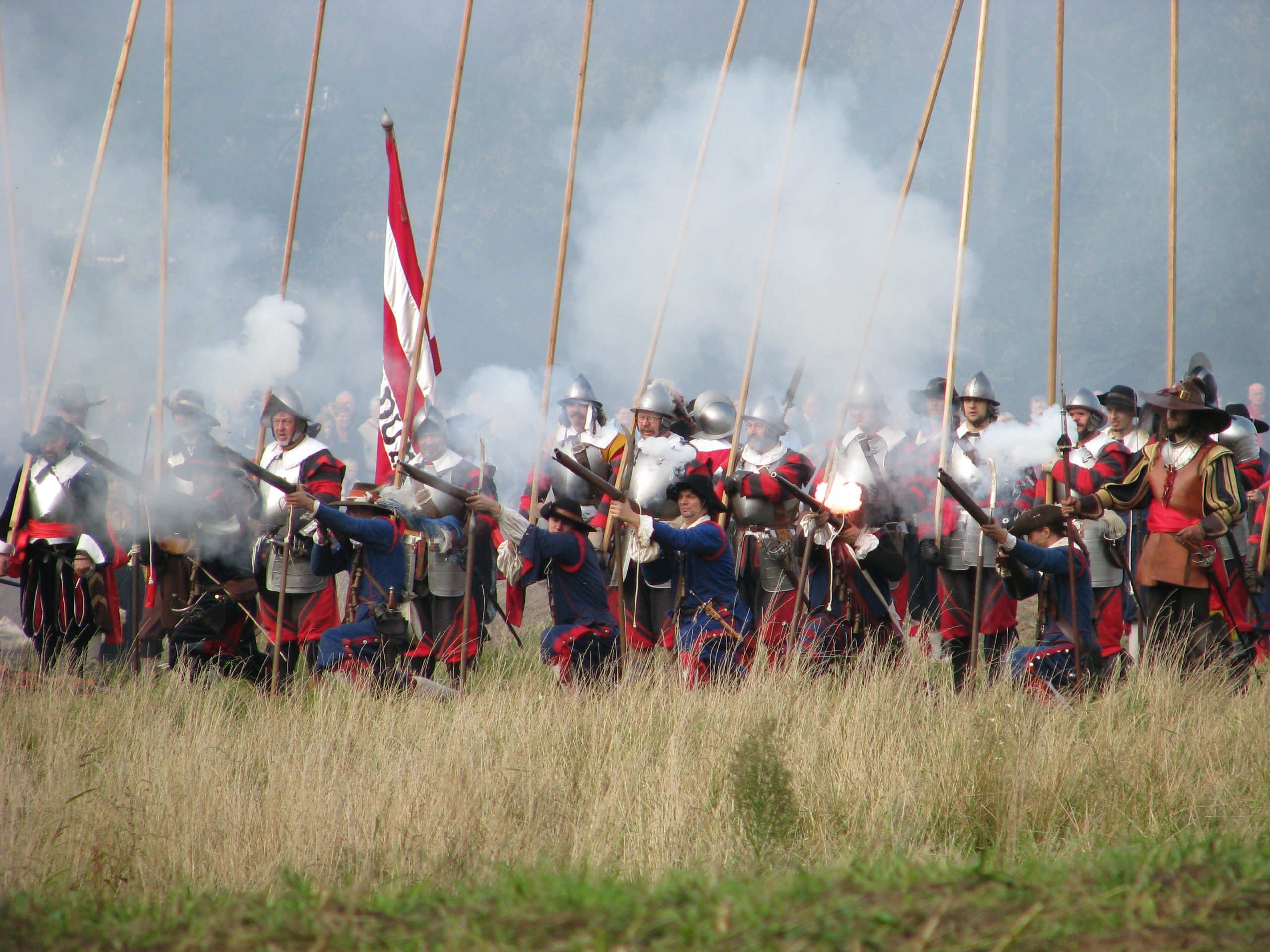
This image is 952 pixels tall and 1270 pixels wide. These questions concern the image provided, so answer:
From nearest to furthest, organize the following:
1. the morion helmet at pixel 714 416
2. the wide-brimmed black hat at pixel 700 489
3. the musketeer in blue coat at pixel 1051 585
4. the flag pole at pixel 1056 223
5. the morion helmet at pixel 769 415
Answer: the musketeer in blue coat at pixel 1051 585 < the flag pole at pixel 1056 223 < the wide-brimmed black hat at pixel 700 489 < the morion helmet at pixel 769 415 < the morion helmet at pixel 714 416

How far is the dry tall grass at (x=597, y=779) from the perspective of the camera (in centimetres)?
356

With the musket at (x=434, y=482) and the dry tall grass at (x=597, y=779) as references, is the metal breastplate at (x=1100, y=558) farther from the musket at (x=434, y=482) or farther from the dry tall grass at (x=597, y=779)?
the musket at (x=434, y=482)

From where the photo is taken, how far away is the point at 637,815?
378 centimetres

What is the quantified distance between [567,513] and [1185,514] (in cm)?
281

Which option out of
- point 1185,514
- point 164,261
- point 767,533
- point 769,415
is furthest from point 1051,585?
point 164,261

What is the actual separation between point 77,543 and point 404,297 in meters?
2.38

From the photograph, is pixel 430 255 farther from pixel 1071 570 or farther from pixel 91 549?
pixel 1071 570

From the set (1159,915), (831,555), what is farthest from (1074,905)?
(831,555)

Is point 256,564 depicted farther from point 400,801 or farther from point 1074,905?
point 1074,905

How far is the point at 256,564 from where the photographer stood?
20.8 feet

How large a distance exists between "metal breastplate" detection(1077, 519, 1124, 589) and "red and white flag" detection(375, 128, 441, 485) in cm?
377

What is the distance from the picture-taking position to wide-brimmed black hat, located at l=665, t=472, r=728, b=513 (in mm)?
6207

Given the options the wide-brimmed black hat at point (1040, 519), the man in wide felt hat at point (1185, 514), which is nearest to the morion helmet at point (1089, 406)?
the man in wide felt hat at point (1185, 514)

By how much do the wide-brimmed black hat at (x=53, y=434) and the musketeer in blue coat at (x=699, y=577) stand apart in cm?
302
